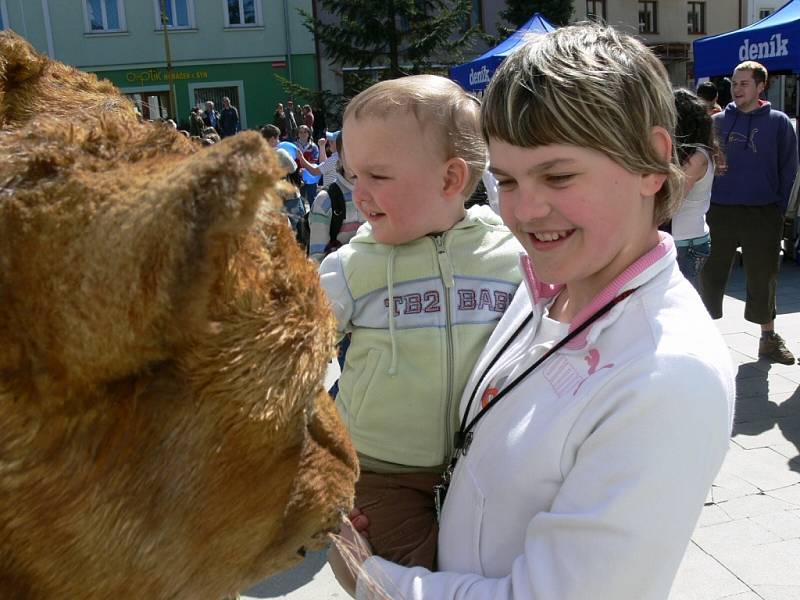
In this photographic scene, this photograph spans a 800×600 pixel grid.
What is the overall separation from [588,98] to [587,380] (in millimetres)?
464

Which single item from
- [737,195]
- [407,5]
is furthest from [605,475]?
[407,5]

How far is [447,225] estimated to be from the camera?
1896 millimetres

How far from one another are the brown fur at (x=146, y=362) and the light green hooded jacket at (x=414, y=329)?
0.90 m

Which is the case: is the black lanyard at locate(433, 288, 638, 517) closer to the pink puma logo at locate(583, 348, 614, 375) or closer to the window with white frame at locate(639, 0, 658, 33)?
the pink puma logo at locate(583, 348, 614, 375)

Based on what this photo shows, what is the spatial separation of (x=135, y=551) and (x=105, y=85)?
25.0 inches

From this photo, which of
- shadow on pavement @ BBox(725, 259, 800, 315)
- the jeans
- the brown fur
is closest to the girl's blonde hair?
the brown fur

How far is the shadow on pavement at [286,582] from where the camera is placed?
3.26m

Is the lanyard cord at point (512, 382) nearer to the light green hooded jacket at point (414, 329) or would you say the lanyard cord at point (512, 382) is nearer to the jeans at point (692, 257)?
the light green hooded jacket at point (414, 329)

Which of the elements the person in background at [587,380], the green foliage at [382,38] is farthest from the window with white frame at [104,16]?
the person in background at [587,380]

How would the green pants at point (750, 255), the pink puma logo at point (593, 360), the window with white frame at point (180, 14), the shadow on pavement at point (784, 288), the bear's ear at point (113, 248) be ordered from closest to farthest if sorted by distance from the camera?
the bear's ear at point (113, 248), the pink puma logo at point (593, 360), the green pants at point (750, 255), the shadow on pavement at point (784, 288), the window with white frame at point (180, 14)

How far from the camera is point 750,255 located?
6.10 m

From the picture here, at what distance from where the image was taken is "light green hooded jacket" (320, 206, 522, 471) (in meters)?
1.75

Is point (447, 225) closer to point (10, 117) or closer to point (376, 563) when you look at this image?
point (376, 563)

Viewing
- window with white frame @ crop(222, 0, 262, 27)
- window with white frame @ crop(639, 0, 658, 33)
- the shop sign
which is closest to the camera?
the shop sign
